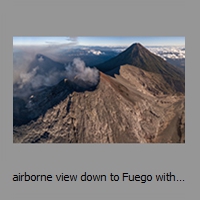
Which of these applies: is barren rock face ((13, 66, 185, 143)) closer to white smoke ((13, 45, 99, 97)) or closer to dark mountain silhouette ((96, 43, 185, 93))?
white smoke ((13, 45, 99, 97))

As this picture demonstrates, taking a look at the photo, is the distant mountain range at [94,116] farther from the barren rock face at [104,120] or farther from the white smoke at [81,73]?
the white smoke at [81,73]

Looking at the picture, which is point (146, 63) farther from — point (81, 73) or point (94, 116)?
point (94, 116)

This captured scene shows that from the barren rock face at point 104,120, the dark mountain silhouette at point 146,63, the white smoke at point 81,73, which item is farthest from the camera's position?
the dark mountain silhouette at point 146,63

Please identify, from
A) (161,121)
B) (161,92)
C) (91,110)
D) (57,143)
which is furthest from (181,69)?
(57,143)

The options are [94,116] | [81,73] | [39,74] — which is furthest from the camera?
[39,74]

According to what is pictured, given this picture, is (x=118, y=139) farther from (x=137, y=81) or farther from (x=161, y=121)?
(x=137, y=81)

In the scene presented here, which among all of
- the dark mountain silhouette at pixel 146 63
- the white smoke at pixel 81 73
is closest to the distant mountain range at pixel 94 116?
the white smoke at pixel 81 73

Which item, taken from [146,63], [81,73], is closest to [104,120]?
[81,73]
